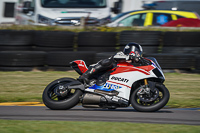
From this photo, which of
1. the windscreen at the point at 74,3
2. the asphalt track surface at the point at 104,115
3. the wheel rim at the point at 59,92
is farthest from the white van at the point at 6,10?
the wheel rim at the point at 59,92

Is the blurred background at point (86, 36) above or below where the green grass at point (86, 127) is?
above

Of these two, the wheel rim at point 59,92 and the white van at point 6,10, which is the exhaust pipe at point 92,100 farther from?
the white van at point 6,10

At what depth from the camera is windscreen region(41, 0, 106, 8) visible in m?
12.2

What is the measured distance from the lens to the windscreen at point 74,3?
12.2m

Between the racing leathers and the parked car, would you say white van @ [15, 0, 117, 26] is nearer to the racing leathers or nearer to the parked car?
the parked car

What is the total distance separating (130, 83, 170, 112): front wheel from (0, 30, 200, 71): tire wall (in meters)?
4.37

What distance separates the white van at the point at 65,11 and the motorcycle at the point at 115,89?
647cm

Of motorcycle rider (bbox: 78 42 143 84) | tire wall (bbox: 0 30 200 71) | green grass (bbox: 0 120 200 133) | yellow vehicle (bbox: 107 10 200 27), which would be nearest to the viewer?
green grass (bbox: 0 120 200 133)

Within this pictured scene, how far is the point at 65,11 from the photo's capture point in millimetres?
12141

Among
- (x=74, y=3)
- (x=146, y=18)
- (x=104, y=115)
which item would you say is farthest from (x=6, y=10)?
(x=104, y=115)

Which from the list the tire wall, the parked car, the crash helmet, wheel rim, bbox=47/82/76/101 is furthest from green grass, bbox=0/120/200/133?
the parked car

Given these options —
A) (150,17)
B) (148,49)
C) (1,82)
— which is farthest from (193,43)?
(1,82)

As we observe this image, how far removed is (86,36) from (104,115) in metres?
5.78

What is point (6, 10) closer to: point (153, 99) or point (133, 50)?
point (133, 50)
